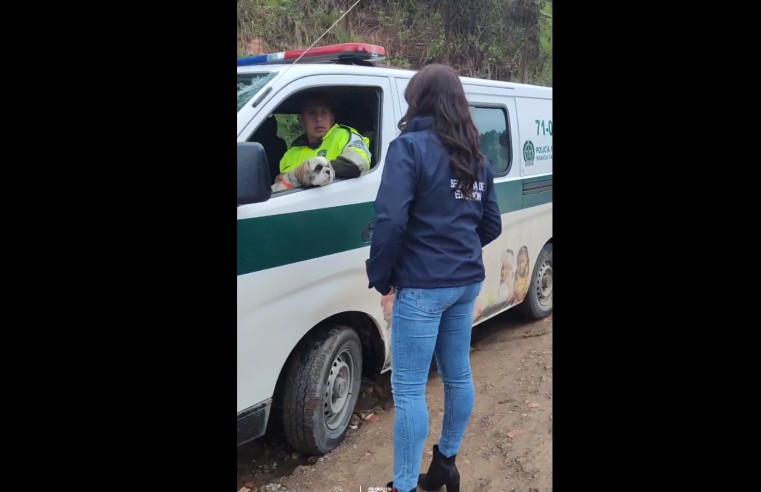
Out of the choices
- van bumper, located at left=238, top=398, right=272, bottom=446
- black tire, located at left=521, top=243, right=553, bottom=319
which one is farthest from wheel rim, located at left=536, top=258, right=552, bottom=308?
van bumper, located at left=238, top=398, right=272, bottom=446

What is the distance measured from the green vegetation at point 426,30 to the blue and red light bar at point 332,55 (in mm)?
5703

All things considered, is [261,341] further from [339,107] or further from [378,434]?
[339,107]

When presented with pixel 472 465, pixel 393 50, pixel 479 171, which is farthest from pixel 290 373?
pixel 393 50

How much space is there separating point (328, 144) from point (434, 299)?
1.20 meters

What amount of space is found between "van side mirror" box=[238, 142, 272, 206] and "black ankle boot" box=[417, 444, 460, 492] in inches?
62.1

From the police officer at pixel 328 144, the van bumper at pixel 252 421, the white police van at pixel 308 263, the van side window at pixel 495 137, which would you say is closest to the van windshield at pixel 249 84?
the white police van at pixel 308 263

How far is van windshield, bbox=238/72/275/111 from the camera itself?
9.23 ft

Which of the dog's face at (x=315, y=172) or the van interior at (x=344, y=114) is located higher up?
the van interior at (x=344, y=114)

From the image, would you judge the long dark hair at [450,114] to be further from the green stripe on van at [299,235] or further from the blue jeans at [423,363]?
the green stripe on van at [299,235]

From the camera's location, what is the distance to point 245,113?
8.87ft

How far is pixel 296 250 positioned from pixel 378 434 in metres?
1.37

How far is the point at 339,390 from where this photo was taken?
10.6 ft

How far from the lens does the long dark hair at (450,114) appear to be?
248 centimetres
